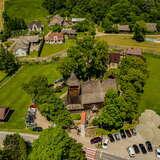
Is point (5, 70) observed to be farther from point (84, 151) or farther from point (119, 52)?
point (84, 151)

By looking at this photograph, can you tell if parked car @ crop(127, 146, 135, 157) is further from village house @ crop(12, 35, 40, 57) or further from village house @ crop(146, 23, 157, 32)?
village house @ crop(146, 23, 157, 32)

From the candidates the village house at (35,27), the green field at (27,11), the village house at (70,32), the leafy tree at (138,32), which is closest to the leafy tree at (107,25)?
the leafy tree at (138,32)

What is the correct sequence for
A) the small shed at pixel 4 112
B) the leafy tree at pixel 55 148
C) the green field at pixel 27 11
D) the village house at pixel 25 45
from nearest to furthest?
1. the leafy tree at pixel 55 148
2. the small shed at pixel 4 112
3. the village house at pixel 25 45
4. the green field at pixel 27 11

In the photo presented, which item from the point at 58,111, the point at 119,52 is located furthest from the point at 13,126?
the point at 119,52

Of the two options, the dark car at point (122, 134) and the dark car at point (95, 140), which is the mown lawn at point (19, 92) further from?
the dark car at point (122, 134)

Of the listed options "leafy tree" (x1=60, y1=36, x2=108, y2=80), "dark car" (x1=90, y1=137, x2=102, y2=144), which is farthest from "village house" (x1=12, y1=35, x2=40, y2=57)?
"dark car" (x1=90, y1=137, x2=102, y2=144)

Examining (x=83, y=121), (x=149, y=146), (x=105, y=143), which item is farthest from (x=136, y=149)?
(x=83, y=121)
